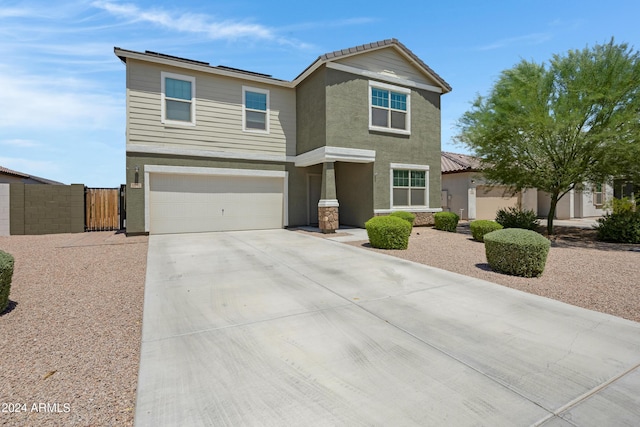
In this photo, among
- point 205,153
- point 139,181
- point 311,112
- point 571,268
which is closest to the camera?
point 571,268

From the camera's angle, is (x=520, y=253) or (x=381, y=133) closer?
(x=520, y=253)

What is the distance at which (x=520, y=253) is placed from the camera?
20.7 ft

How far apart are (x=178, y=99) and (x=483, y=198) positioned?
18.9 m

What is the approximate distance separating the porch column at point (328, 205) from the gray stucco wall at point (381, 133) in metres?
1.18

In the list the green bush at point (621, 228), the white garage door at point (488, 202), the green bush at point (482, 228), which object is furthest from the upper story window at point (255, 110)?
the green bush at point (621, 228)

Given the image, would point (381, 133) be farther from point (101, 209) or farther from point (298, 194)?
point (101, 209)

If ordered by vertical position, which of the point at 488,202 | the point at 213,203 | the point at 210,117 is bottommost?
the point at 213,203

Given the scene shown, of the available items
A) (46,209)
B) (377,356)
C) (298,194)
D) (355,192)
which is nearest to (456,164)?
(355,192)

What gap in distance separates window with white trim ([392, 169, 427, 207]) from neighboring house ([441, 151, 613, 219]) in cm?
513

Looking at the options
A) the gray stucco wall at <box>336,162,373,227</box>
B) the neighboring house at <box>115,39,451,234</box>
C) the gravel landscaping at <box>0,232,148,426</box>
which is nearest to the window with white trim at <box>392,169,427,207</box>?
the neighboring house at <box>115,39,451,234</box>

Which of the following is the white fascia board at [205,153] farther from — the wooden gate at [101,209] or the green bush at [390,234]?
the green bush at [390,234]

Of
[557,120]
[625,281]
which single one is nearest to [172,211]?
[625,281]

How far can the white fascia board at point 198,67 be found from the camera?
11.4 metres

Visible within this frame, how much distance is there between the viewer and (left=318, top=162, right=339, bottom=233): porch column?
489 inches
